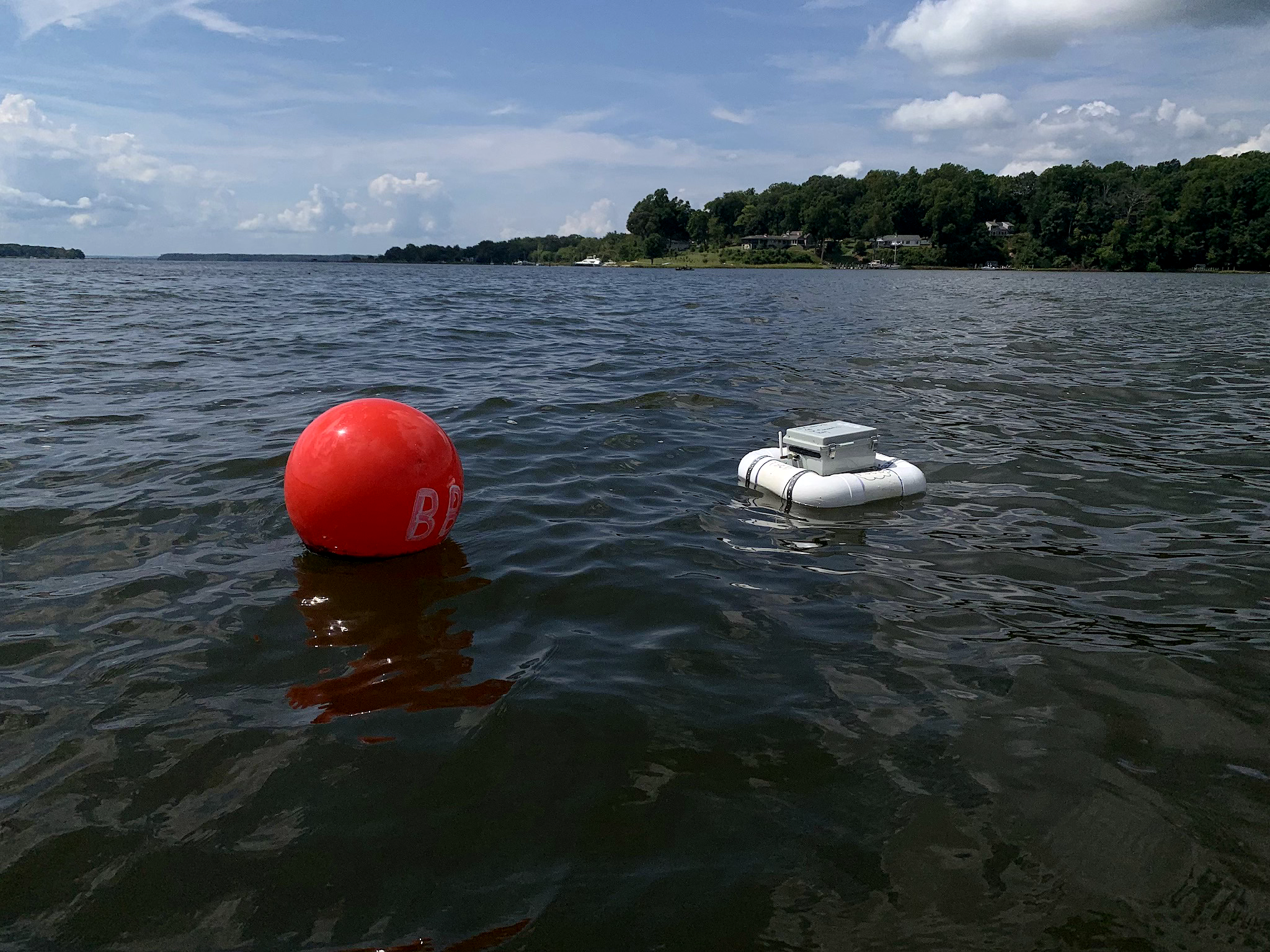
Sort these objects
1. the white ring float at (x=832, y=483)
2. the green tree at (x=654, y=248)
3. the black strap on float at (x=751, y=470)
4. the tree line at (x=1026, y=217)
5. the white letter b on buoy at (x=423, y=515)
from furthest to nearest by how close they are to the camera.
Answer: the green tree at (x=654, y=248), the tree line at (x=1026, y=217), the black strap on float at (x=751, y=470), the white ring float at (x=832, y=483), the white letter b on buoy at (x=423, y=515)

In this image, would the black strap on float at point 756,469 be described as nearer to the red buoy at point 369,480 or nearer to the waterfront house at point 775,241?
the red buoy at point 369,480

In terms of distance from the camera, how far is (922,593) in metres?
6.55

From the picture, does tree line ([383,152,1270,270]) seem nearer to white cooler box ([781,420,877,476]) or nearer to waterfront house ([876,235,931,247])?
waterfront house ([876,235,931,247])

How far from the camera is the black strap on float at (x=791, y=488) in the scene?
8.73 metres

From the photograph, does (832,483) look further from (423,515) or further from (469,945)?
(469,945)

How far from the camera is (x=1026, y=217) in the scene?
505 ft

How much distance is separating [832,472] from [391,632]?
205 inches

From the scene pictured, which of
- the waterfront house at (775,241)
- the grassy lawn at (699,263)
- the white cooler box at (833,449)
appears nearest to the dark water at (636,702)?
the white cooler box at (833,449)

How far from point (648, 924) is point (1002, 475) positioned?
827cm

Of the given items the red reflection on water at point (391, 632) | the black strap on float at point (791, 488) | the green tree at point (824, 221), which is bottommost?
the red reflection on water at point (391, 632)

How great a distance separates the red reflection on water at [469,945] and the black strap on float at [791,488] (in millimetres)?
6088

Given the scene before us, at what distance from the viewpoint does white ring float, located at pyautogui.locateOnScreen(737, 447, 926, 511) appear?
8.61 m

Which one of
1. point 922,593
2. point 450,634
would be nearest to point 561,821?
point 450,634

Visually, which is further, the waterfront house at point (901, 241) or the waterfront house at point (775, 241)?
the waterfront house at point (775, 241)
